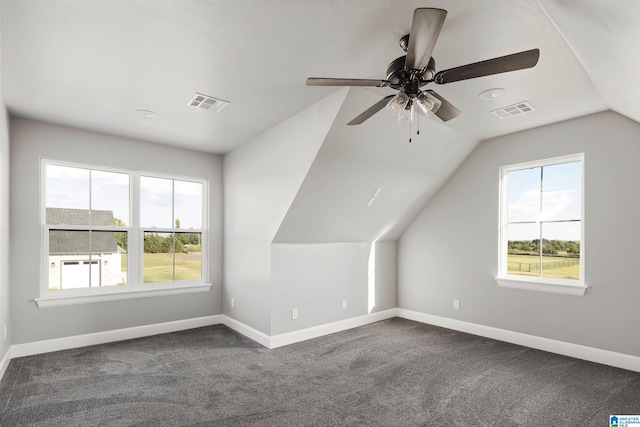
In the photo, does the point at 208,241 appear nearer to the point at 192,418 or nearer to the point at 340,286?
the point at 340,286

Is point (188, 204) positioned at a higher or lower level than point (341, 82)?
lower

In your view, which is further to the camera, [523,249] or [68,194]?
[523,249]

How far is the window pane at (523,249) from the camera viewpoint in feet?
13.2

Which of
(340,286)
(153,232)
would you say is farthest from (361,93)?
(153,232)

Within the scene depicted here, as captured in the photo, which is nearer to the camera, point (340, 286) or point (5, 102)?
point (5, 102)

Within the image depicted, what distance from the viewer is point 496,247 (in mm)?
4246

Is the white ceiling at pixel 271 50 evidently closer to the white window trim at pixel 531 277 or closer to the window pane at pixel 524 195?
the white window trim at pixel 531 277

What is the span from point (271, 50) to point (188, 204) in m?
3.14

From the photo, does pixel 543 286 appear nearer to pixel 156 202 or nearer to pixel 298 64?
pixel 298 64

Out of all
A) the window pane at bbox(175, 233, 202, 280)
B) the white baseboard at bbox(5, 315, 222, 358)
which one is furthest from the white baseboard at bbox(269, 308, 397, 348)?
the window pane at bbox(175, 233, 202, 280)

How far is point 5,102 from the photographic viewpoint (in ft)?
10.2

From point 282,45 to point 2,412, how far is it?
328 cm

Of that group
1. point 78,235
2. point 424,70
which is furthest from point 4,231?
point 424,70

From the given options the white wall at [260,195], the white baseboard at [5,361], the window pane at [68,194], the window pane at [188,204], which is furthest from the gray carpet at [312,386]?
the window pane at [188,204]
